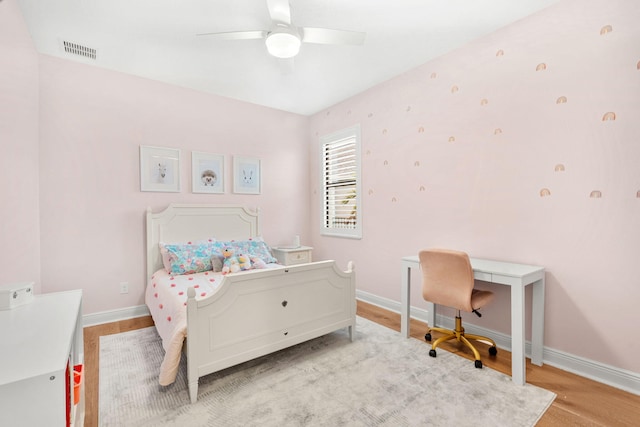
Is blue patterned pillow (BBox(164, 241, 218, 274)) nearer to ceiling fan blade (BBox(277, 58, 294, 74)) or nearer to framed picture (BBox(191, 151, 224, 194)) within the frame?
framed picture (BBox(191, 151, 224, 194))

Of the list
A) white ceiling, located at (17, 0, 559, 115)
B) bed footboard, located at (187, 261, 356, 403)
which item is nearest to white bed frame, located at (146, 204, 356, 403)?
bed footboard, located at (187, 261, 356, 403)

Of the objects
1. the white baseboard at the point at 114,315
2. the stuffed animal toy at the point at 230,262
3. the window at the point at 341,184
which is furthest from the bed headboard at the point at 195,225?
the window at the point at 341,184

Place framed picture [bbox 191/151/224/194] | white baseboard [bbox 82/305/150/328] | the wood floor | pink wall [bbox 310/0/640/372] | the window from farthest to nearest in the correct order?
the window, framed picture [bbox 191/151/224/194], white baseboard [bbox 82/305/150/328], pink wall [bbox 310/0/640/372], the wood floor

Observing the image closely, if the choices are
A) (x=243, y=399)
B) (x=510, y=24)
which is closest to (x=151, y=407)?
(x=243, y=399)

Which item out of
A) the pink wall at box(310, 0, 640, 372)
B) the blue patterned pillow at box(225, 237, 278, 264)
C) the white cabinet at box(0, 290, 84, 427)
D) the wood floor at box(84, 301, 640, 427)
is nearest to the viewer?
the white cabinet at box(0, 290, 84, 427)

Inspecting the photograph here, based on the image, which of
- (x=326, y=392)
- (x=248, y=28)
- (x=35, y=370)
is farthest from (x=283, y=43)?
→ (x=326, y=392)

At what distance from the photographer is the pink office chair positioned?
220 centimetres

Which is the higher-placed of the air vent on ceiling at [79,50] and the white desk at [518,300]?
the air vent on ceiling at [79,50]

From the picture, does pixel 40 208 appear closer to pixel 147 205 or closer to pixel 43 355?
pixel 147 205

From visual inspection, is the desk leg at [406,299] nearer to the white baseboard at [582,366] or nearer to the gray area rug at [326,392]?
the gray area rug at [326,392]

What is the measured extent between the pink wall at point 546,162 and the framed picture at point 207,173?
87.6 inches

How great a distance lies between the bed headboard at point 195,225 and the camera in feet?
10.8

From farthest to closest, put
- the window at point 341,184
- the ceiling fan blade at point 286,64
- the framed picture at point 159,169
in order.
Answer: the window at point 341,184 < the framed picture at point 159,169 < the ceiling fan blade at point 286,64

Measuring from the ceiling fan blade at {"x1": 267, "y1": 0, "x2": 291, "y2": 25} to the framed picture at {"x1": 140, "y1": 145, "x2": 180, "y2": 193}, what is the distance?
2120mm
